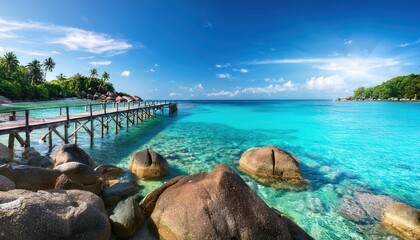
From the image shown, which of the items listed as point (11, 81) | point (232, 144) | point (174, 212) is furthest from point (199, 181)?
point (11, 81)

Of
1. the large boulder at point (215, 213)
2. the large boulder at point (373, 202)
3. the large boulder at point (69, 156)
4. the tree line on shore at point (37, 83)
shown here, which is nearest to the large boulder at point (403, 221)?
the large boulder at point (373, 202)

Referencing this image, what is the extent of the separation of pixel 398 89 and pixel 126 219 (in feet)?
519

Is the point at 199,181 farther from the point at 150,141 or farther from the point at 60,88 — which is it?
the point at 60,88

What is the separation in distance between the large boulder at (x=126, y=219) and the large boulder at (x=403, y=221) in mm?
7593

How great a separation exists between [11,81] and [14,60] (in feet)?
52.1

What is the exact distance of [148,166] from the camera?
11.2 metres

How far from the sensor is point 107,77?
108 metres

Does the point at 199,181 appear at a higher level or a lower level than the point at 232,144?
higher

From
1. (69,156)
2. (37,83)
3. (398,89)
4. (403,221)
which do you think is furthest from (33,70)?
(398,89)

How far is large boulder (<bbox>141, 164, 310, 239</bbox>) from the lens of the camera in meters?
4.97

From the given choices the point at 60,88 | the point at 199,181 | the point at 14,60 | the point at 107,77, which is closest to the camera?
the point at 199,181

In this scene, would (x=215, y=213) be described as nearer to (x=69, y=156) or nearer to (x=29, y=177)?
(x=29, y=177)

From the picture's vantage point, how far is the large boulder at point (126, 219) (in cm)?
543

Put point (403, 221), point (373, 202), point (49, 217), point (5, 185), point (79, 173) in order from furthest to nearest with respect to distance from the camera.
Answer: point (373, 202), point (79, 173), point (403, 221), point (5, 185), point (49, 217)
